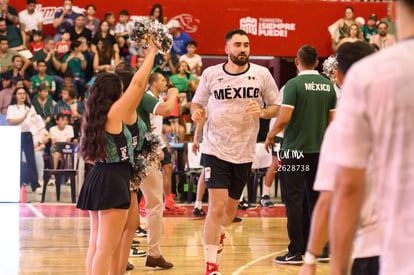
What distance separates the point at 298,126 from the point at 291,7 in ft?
32.0

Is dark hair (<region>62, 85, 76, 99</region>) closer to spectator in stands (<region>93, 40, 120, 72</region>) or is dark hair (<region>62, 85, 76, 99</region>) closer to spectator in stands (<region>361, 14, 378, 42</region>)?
spectator in stands (<region>93, 40, 120, 72</region>)

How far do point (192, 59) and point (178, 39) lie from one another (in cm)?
73

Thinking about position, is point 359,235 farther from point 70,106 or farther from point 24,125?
point 70,106

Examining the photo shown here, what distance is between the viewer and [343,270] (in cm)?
211

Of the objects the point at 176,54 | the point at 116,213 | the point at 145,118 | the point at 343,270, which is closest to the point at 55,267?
the point at 145,118

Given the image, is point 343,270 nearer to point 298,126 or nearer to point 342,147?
point 342,147

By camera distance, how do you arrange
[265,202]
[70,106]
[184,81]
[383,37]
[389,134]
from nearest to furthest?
[389,134] → [265,202] → [70,106] → [184,81] → [383,37]

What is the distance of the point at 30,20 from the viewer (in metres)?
14.6

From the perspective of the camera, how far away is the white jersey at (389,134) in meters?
1.85

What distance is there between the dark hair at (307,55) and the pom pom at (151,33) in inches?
94.1

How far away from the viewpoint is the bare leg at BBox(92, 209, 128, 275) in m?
4.40

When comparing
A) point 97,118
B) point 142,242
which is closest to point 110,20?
point 142,242

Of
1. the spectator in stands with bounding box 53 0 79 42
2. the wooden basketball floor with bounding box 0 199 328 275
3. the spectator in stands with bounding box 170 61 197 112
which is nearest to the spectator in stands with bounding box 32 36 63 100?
the spectator in stands with bounding box 53 0 79 42

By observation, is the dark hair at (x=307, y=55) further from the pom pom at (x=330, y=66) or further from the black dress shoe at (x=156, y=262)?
the black dress shoe at (x=156, y=262)
